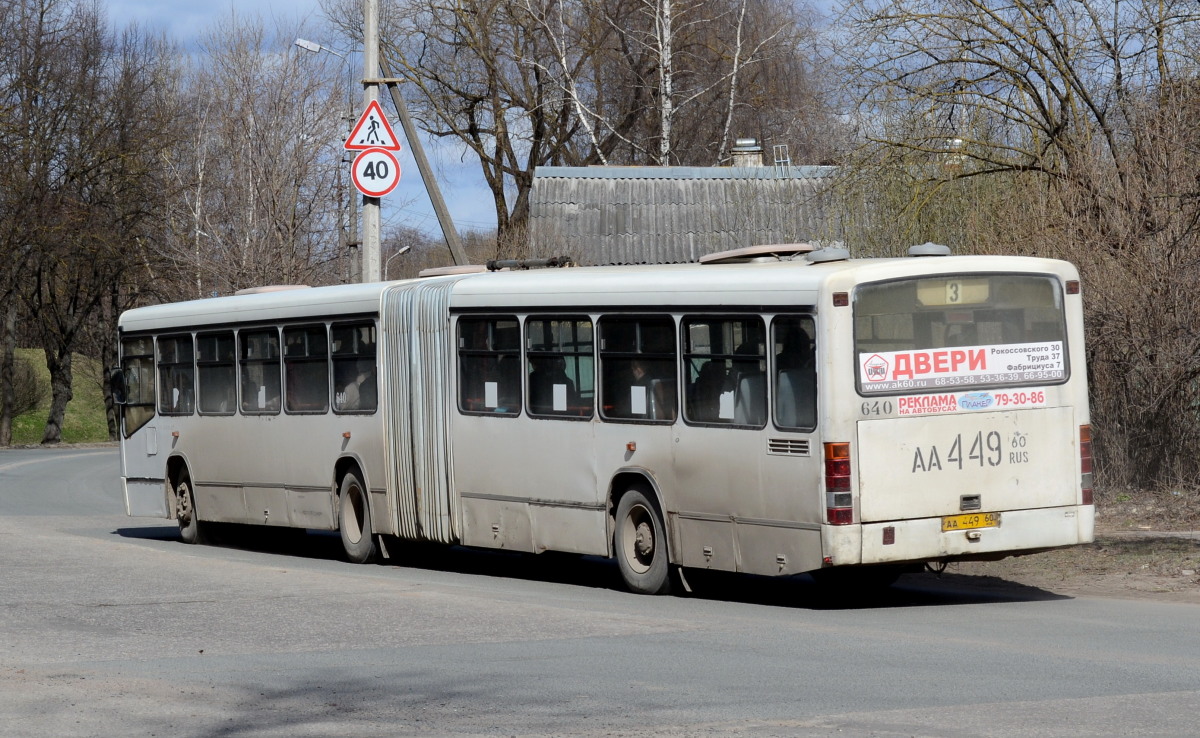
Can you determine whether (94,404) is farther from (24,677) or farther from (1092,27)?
(24,677)

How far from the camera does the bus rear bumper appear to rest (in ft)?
39.3

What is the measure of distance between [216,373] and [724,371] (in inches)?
344

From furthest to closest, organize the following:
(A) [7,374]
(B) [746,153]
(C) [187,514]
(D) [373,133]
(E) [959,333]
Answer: (A) [7,374], (B) [746,153], (D) [373,133], (C) [187,514], (E) [959,333]

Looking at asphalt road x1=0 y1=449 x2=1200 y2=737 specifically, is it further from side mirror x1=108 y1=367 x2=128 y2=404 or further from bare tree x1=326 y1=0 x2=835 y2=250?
bare tree x1=326 y1=0 x2=835 y2=250

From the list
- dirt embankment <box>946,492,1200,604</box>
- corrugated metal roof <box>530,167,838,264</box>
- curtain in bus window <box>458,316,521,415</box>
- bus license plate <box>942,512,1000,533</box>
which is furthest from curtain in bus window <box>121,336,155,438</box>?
bus license plate <box>942,512,1000,533</box>

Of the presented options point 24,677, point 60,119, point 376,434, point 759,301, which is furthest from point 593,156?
point 24,677

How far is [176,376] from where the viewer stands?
811 inches

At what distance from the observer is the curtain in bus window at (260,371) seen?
1867 centimetres

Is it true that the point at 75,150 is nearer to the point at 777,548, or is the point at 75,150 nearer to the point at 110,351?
the point at 110,351

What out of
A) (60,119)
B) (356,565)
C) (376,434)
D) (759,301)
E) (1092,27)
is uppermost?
(60,119)

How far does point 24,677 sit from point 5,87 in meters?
46.5

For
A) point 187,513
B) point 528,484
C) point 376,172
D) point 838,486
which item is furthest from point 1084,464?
point 376,172

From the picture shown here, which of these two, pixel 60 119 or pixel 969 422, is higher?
pixel 60 119

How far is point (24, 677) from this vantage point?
9.31 m
